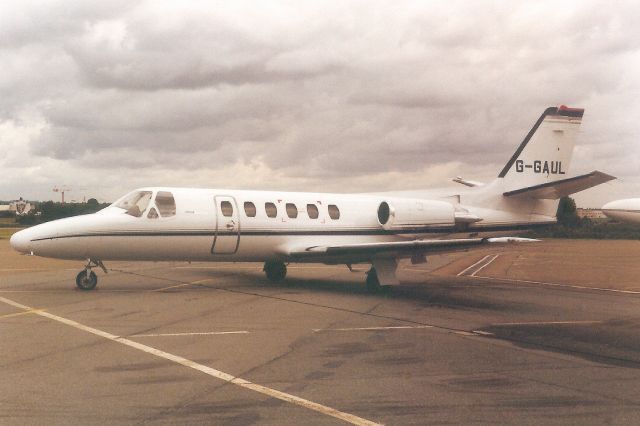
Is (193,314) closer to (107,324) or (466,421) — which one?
(107,324)

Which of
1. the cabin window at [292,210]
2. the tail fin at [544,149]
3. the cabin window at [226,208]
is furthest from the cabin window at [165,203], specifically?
the tail fin at [544,149]

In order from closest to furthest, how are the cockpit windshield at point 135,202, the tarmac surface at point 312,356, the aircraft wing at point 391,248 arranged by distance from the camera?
the tarmac surface at point 312,356
the cockpit windshield at point 135,202
the aircraft wing at point 391,248

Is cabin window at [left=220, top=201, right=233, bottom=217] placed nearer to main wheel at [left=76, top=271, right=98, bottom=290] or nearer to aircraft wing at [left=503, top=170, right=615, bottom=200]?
main wheel at [left=76, top=271, right=98, bottom=290]

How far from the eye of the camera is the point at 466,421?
5.21 metres

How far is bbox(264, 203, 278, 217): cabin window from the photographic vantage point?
16.2 meters

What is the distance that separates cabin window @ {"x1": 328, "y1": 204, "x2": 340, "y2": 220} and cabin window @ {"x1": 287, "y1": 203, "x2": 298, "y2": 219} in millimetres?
1141

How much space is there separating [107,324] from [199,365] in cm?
337

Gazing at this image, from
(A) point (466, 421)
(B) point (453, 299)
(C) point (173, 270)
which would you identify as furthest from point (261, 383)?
(C) point (173, 270)

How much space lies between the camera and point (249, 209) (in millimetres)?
15906

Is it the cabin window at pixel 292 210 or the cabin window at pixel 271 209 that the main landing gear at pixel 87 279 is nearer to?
the cabin window at pixel 271 209

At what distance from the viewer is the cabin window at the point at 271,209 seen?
16.2 metres

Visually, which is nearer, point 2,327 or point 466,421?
point 466,421

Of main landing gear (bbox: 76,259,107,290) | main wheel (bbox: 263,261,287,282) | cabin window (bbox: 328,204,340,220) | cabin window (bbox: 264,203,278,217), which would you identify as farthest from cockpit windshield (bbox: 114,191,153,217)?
cabin window (bbox: 328,204,340,220)

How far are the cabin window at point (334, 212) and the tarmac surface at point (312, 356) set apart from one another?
2536 millimetres
